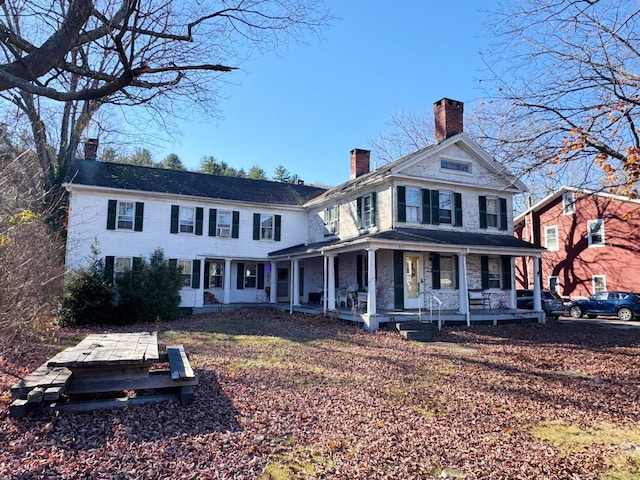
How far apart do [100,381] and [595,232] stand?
27.1m

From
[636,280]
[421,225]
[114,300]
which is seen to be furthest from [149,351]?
[636,280]

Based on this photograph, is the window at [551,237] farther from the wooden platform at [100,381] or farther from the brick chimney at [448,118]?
the wooden platform at [100,381]

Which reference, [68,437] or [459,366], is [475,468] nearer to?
[68,437]

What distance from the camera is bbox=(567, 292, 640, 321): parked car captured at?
65.1ft

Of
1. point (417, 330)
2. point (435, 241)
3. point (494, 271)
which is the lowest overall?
point (417, 330)

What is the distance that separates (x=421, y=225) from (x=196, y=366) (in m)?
11.5

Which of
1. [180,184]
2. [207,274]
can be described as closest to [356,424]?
[207,274]

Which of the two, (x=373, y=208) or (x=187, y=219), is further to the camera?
(x=187, y=219)

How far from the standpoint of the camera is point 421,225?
55.6ft

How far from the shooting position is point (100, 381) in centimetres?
572

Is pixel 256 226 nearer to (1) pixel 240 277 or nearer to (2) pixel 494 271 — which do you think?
(1) pixel 240 277

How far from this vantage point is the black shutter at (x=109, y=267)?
16.2 m

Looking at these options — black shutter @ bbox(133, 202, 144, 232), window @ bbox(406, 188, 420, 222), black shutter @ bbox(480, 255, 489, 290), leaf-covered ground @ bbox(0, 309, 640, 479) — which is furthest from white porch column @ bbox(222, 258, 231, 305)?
black shutter @ bbox(480, 255, 489, 290)

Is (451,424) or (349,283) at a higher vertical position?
(349,283)
